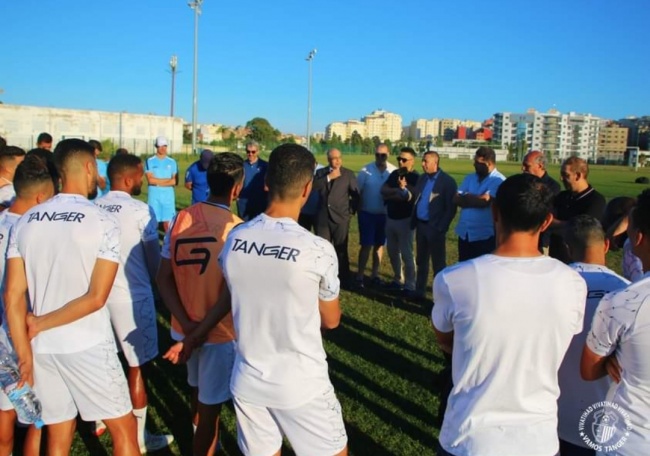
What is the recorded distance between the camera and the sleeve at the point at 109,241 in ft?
9.07

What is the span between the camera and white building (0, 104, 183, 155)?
46844 millimetres

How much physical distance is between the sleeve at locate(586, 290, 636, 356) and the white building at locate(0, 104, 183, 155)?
4700 centimetres

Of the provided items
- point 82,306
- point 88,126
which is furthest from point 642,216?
point 88,126

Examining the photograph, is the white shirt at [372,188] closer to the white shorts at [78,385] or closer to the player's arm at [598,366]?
the white shorts at [78,385]

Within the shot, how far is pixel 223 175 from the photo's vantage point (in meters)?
3.23

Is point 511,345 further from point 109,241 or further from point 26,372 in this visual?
point 26,372

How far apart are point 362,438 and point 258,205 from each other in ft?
16.1

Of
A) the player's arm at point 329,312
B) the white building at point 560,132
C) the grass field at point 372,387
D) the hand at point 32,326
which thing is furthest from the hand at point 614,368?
the white building at point 560,132

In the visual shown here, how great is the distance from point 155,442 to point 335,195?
203 inches

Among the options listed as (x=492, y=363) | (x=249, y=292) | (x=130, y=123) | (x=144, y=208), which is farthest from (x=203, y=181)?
(x=130, y=123)

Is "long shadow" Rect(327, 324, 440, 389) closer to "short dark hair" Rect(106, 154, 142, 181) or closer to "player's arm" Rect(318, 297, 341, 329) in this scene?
"player's arm" Rect(318, 297, 341, 329)

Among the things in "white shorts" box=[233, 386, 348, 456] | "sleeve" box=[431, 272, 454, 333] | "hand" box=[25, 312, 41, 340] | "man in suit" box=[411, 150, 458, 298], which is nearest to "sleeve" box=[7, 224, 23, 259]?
"hand" box=[25, 312, 41, 340]

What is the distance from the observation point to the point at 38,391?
2846 millimetres

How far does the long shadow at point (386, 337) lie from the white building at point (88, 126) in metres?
42.7
